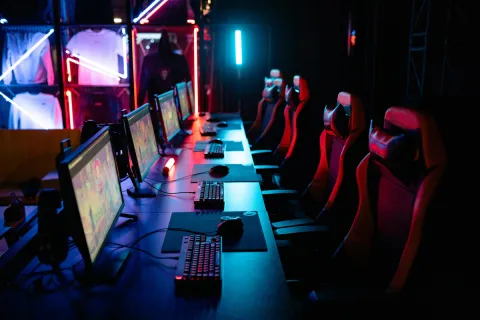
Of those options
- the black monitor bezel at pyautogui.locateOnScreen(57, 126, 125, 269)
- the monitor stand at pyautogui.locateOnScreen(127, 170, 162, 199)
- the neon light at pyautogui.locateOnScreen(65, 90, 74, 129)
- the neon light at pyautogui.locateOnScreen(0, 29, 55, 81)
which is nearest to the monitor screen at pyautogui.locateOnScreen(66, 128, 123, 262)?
the black monitor bezel at pyautogui.locateOnScreen(57, 126, 125, 269)

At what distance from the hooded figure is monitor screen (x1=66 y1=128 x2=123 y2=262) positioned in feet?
14.7

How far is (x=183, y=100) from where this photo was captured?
5176 mm

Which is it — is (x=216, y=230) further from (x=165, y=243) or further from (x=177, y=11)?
(x=177, y=11)

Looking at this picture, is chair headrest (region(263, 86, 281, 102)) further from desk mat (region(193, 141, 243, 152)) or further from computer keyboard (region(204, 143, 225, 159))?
computer keyboard (region(204, 143, 225, 159))

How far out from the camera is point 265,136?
492 cm

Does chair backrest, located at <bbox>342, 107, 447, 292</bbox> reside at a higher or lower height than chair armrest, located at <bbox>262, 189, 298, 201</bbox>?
higher

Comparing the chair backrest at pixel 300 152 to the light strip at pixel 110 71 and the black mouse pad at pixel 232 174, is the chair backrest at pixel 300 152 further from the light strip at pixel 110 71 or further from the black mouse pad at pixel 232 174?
the light strip at pixel 110 71

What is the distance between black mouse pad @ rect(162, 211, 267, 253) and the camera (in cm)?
180

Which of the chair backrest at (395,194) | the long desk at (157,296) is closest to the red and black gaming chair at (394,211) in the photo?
the chair backrest at (395,194)

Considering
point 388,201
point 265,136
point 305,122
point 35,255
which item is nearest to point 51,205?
point 35,255

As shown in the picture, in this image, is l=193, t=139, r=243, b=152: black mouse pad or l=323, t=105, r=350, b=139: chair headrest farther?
l=193, t=139, r=243, b=152: black mouse pad

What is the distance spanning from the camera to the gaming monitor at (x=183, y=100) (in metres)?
4.83

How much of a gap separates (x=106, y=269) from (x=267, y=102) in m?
4.10

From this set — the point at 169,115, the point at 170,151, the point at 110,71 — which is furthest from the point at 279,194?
the point at 110,71
